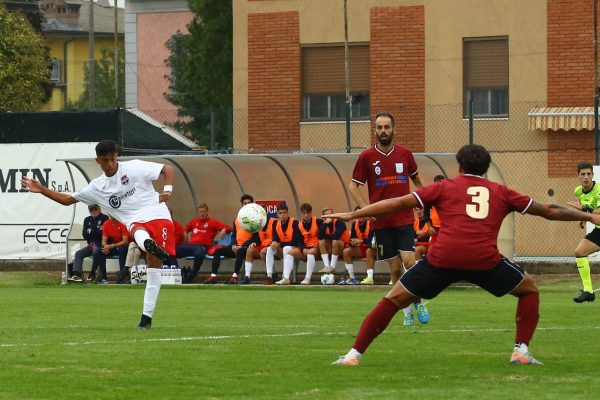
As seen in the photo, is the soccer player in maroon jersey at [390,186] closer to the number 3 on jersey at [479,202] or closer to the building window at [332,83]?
the number 3 on jersey at [479,202]

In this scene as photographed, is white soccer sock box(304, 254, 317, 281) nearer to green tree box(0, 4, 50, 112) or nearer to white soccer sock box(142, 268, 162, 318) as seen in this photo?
white soccer sock box(142, 268, 162, 318)

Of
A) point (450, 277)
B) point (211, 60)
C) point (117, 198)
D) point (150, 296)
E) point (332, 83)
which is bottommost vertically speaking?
point (150, 296)

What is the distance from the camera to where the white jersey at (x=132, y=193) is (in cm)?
1522

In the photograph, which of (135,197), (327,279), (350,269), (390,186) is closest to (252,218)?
(327,279)

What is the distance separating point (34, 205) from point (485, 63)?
38.4 feet

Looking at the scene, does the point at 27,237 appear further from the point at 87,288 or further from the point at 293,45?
the point at 293,45

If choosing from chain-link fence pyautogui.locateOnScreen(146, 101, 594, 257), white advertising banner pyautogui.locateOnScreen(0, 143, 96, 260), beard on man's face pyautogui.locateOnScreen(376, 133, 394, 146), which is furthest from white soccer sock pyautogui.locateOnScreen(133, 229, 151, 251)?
chain-link fence pyautogui.locateOnScreen(146, 101, 594, 257)

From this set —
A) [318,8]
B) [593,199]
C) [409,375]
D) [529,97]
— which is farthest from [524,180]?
[409,375]

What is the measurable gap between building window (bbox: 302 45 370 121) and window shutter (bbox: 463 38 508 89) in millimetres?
2628

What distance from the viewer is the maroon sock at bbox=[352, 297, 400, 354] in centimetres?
1085

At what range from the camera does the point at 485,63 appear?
37.3 meters

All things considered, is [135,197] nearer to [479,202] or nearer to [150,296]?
[150,296]

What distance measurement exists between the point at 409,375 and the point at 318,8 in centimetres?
2843

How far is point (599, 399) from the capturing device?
9195mm
